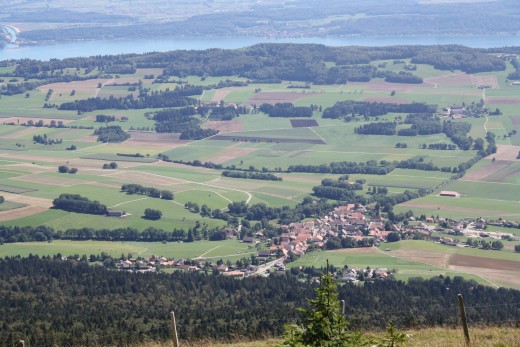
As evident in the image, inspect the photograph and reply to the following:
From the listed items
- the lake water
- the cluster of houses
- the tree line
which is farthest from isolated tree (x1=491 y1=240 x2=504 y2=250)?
the lake water

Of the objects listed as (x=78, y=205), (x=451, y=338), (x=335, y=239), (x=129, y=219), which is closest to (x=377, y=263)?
(x=335, y=239)

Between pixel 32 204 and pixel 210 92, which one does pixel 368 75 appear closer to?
pixel 210 92

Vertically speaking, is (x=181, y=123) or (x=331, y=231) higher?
(x=181, y=123)

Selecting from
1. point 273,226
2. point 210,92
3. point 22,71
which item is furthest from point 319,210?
point 22,71

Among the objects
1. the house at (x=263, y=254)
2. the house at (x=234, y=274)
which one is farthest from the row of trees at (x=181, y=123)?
the house at (x=234, y=274)

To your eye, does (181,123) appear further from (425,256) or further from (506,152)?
(425,256)
